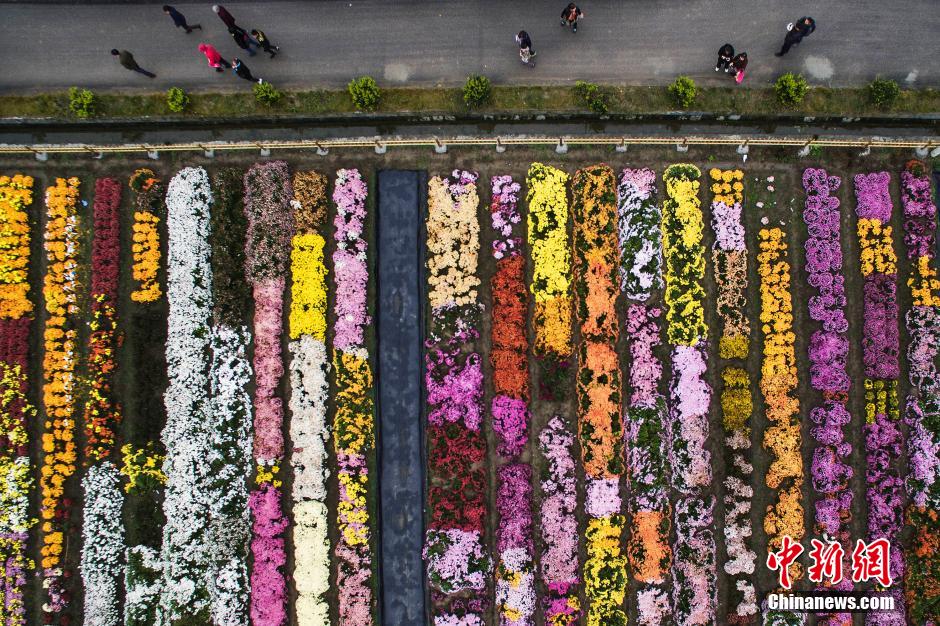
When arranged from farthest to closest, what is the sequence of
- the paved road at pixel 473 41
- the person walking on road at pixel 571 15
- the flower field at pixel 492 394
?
1. the paved road at pixel 473 41
2. the flower field at pixel 492 394
3. the person walking on road at pixel 571 15

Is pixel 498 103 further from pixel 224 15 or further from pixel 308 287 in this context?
pixel 224 15

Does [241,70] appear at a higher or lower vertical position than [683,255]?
higher

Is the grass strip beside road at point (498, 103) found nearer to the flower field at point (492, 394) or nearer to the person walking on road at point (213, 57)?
the person walking on road at point (213, 57)

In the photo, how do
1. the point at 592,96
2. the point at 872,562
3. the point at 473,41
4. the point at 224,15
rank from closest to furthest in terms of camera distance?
1. the point at 224,15
2. the point at 872,562
3. the point at 592,96
4. the point at 473,41

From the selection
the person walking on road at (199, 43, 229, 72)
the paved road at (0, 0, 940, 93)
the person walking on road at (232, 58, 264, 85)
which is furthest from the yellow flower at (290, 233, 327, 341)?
the person walking on road at (199, 43, 229, 72)

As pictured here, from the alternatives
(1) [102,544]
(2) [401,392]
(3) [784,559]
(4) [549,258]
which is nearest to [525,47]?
(4) [549,258]

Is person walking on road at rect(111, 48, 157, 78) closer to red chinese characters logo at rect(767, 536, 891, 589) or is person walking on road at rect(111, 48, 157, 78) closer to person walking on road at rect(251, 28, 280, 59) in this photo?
person walking on road at rect(251, 28, 280, 59)

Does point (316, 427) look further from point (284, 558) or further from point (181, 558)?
point (181, 558)

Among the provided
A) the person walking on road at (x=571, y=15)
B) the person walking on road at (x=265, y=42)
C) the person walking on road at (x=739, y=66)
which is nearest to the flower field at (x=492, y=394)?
the person walking on road at (x=739, y=66)
